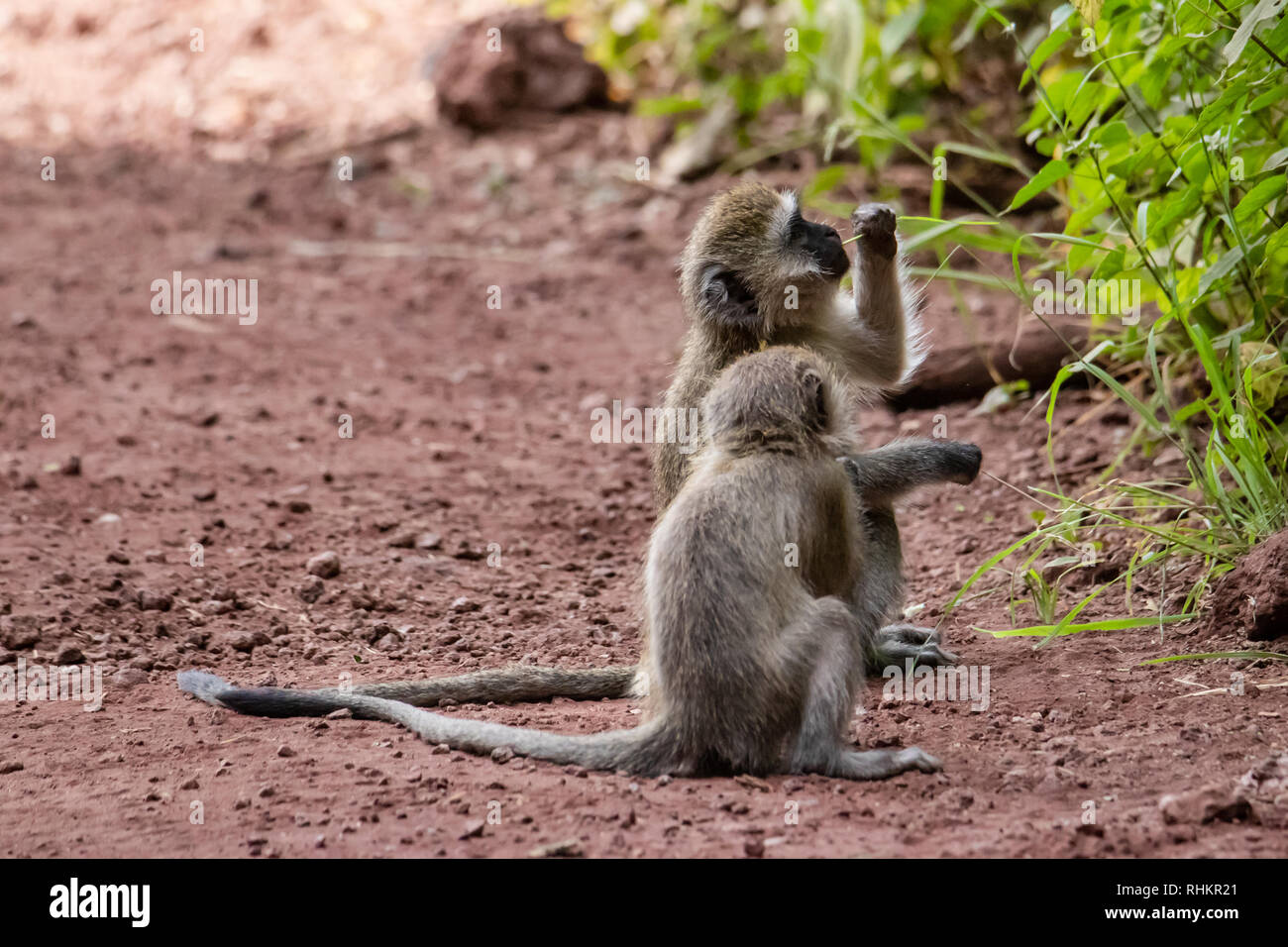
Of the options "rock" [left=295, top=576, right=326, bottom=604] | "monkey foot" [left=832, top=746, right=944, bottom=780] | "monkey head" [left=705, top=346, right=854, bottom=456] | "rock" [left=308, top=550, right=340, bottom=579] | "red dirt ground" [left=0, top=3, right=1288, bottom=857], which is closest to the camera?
"red dirt ground" [left=0, top=3, right=1288, bottom=857]

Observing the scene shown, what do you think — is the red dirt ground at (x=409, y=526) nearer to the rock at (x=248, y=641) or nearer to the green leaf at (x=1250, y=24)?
the rock at (x=248, y=641)

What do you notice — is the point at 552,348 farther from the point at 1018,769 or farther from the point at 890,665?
the point at 1018,769

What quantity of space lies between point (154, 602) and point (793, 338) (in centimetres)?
281

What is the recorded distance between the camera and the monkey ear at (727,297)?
5539 mm

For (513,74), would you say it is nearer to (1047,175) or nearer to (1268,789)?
(1047,175)

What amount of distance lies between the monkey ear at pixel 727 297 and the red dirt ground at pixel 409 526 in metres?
1.36

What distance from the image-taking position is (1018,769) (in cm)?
406

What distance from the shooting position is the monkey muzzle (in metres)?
5.53

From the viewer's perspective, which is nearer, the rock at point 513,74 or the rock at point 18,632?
the rock at point 18,632

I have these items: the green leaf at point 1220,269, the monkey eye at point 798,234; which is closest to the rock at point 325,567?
the monkey eye at point 798,234

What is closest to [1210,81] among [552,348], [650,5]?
[552,348]

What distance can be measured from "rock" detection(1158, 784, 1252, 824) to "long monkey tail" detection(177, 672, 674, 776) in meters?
1.39

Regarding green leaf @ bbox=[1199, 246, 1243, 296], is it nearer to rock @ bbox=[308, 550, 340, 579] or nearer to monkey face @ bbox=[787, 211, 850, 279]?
monkey face @ bbox=[787, 211, 850, 279]

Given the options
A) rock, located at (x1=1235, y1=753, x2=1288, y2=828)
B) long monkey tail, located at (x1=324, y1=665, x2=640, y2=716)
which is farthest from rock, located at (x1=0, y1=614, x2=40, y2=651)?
rock, located at (x1=1235, y1=753, x2=1288, y2=828)
